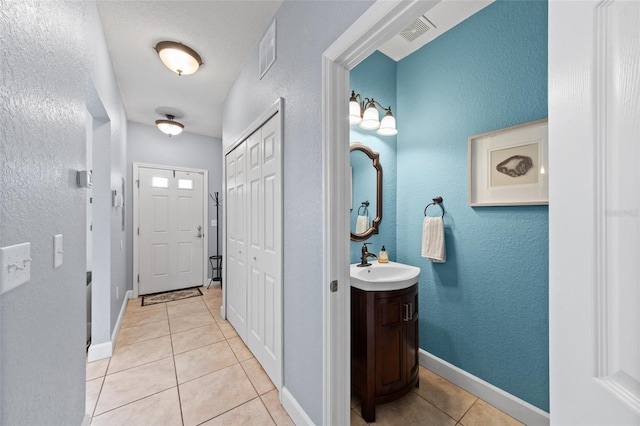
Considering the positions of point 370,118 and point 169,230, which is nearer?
point 370,118

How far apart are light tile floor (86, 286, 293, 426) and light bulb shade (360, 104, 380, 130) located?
2.13m

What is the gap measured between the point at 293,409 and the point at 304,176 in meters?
1.43

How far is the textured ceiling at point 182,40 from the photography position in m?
1.80

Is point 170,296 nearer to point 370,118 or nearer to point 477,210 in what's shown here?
point 370,118

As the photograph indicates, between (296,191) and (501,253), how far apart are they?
1.43 m

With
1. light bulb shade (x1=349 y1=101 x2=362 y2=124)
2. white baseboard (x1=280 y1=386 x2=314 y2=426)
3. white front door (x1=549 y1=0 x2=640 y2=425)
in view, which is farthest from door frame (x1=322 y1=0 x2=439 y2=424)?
white front door (x1=549 y1=0 x2=640 y2=425)

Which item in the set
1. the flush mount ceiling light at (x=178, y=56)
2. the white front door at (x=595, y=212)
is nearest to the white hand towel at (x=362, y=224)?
the white front door at (x=595, y=212)

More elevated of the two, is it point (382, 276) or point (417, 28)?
point (417, 28)

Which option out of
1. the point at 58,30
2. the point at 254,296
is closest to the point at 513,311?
the point at 254,296

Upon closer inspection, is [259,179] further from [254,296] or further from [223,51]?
[223,51]

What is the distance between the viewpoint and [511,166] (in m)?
1.65

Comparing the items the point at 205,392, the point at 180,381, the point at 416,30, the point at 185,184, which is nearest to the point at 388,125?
the point at 416,30

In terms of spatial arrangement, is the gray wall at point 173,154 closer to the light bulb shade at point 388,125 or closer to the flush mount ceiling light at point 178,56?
the flush mount ceiling light at point 178,56

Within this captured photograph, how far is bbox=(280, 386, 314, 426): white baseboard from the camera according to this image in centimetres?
142
